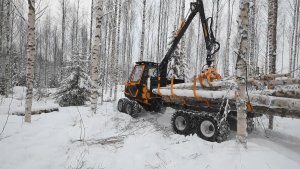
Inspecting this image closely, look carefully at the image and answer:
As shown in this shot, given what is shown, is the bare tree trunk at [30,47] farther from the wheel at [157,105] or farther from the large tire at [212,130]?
the large tire at [212,130]

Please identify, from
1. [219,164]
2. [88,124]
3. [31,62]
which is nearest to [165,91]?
[88,124]

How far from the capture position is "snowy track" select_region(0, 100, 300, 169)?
5.39m

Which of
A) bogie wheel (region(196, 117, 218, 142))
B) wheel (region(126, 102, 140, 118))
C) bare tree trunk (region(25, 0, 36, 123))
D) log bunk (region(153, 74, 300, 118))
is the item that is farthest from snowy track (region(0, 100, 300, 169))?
wheel (region(126, 102, 140, 118))

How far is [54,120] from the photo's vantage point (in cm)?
885

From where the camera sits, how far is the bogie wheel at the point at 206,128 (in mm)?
7291

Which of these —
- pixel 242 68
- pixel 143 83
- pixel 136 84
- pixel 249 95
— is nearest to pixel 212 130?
pixel 249 95

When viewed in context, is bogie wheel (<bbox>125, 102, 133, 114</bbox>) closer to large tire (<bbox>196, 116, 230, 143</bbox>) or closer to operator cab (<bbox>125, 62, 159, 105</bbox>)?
operator cab (<bbox>125, 62, 159, 105</bbox>)

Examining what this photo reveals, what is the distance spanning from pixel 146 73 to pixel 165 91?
208 centimetres

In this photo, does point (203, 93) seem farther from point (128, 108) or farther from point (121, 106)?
point (121, 106)

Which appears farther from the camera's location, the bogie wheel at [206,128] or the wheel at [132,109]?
the wheel at [132,109]

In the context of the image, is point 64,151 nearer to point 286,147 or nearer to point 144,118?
point 144,118

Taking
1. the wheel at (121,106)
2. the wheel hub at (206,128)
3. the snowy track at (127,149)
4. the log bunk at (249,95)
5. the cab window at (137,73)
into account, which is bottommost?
the snowy track at (127,149)

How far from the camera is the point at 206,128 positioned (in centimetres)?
767

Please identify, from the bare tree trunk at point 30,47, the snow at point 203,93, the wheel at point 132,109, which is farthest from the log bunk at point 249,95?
the bare tree trunk at point 30,47
